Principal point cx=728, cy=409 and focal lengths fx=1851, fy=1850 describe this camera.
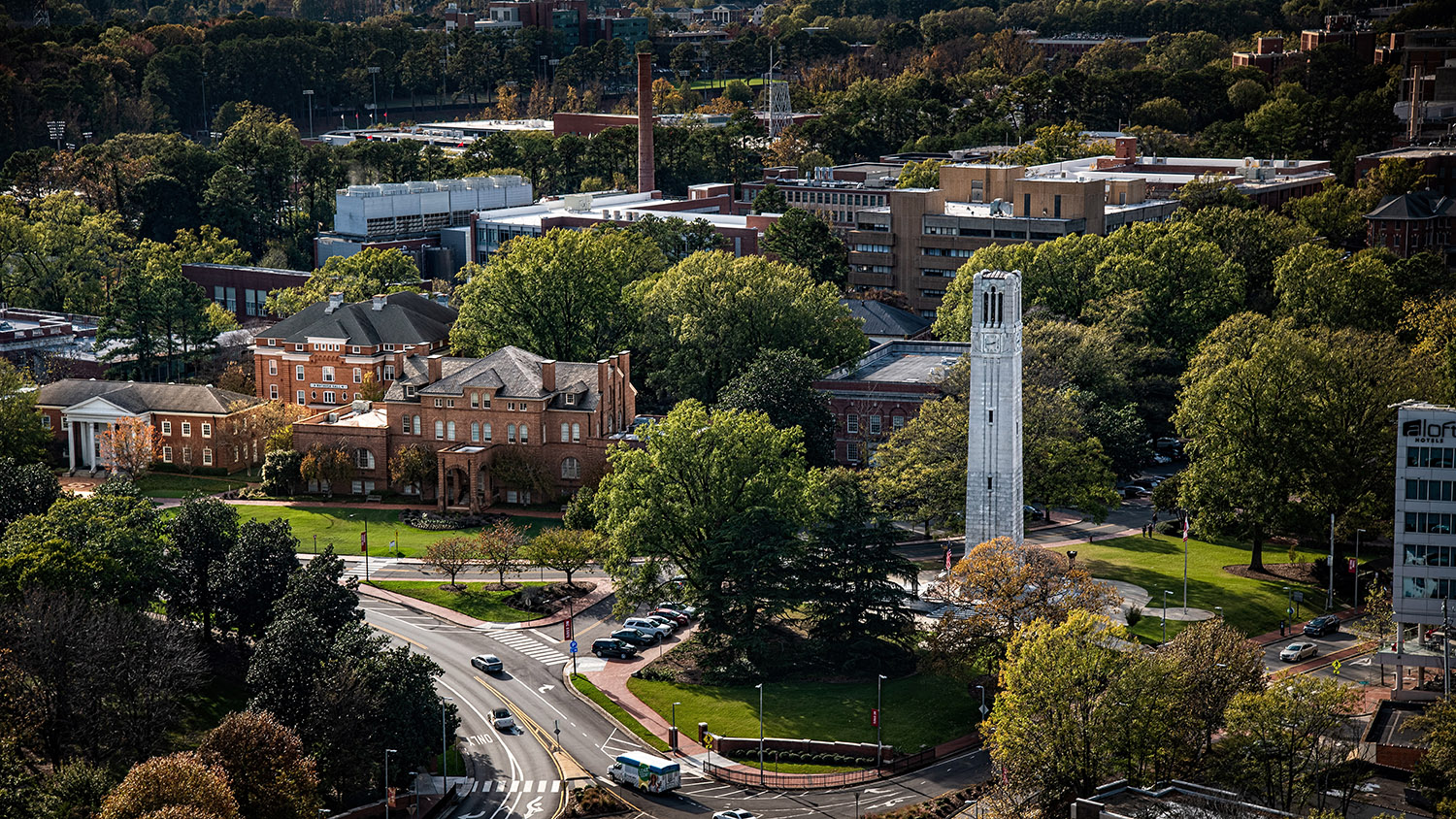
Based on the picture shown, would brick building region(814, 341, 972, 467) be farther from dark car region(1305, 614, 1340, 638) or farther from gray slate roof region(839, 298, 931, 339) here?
dark car region(1305, 614, 1340, 638)

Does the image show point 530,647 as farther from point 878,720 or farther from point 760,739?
point 878,720

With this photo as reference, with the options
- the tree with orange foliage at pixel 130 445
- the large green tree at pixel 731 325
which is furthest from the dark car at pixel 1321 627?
the tree with orange foliage at pixel 130 445

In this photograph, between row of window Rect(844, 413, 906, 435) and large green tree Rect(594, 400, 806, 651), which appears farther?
row of window Rect(844, 413, 906, 435)

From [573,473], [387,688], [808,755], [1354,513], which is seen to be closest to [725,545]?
[808,755]

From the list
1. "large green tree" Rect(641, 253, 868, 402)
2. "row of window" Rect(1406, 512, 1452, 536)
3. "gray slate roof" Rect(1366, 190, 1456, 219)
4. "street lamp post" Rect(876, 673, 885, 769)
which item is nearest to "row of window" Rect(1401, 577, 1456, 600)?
"row of window" Rect(1406, 512, 1452, 536)

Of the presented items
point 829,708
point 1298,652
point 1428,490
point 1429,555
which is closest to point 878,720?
point 829,708

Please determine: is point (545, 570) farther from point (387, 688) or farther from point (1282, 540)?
point (1282, 540)

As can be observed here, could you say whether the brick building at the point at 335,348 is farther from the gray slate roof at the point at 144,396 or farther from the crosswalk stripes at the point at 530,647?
the crosswalk stripes at the point at 530,647
